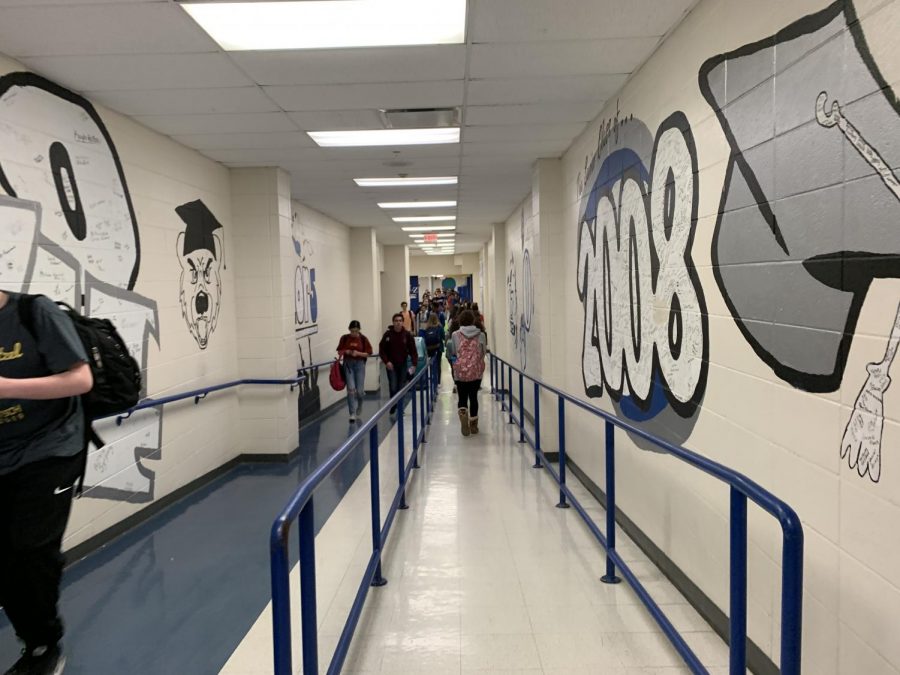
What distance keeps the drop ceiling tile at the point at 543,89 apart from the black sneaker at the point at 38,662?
137 inches

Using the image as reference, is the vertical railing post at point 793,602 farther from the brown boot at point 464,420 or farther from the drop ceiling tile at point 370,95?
the brown boot at point 464,420

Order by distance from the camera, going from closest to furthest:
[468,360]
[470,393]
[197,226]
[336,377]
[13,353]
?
[13,353] < [197,226] < [468,360] < [470,393] < [336,377]

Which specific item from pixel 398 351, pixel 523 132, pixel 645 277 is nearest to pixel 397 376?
pixel 398 351

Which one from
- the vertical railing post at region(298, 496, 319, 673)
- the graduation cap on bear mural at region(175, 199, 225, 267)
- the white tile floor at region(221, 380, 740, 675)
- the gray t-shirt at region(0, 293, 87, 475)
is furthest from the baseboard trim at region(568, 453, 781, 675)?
the graduation cap on bear mural at region(175, 199, 225, 267)

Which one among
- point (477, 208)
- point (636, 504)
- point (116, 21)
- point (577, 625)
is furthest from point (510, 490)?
point (477, 208)

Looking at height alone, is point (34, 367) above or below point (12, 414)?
above

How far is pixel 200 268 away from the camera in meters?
5.28

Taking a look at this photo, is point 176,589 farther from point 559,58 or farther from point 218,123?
point 559,58

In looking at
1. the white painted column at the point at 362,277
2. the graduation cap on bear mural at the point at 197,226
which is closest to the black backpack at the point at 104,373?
the graduation cap on bear mural at the point at 197,226

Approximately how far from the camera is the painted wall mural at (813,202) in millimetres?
1607

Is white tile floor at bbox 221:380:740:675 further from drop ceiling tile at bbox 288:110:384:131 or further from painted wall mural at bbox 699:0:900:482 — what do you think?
drop ceiling tile at bbox 288:110:384:131

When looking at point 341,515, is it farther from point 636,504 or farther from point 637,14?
point 637,14

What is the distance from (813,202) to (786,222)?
14cm

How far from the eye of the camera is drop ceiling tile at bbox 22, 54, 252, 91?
323cm
